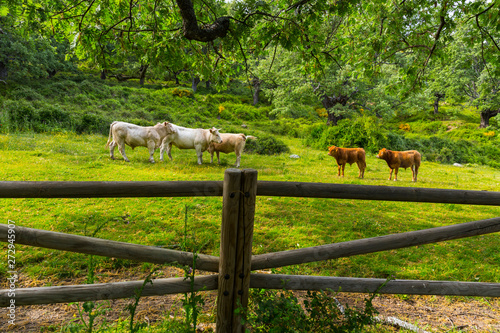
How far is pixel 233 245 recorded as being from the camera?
86.7 inches

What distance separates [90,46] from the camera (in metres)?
4.86

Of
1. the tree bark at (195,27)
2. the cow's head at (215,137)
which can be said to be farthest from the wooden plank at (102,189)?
the cow's head at (215,137)

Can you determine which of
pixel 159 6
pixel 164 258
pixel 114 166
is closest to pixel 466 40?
pixel 159 6

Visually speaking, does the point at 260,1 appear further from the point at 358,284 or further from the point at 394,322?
the point at 394,322

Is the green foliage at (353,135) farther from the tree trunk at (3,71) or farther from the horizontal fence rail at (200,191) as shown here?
the tree trunk at (3,71)

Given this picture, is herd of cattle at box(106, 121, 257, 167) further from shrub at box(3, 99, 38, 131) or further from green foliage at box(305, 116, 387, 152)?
green foliage at box(305, 116, 387, 152)

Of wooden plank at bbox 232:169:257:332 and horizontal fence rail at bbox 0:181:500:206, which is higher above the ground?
horizontal fence rail at bbox 0:181:500:206

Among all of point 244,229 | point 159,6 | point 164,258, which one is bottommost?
point 164,258

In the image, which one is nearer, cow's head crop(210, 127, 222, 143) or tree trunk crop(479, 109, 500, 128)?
cow's head crop(210, 127, 222, 143)

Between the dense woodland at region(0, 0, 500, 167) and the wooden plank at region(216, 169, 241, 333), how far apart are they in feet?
11.0

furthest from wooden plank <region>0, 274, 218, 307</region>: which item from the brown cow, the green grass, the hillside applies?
the brown cow

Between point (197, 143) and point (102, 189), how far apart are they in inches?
329

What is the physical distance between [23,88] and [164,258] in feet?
74.6

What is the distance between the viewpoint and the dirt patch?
2.61 m
